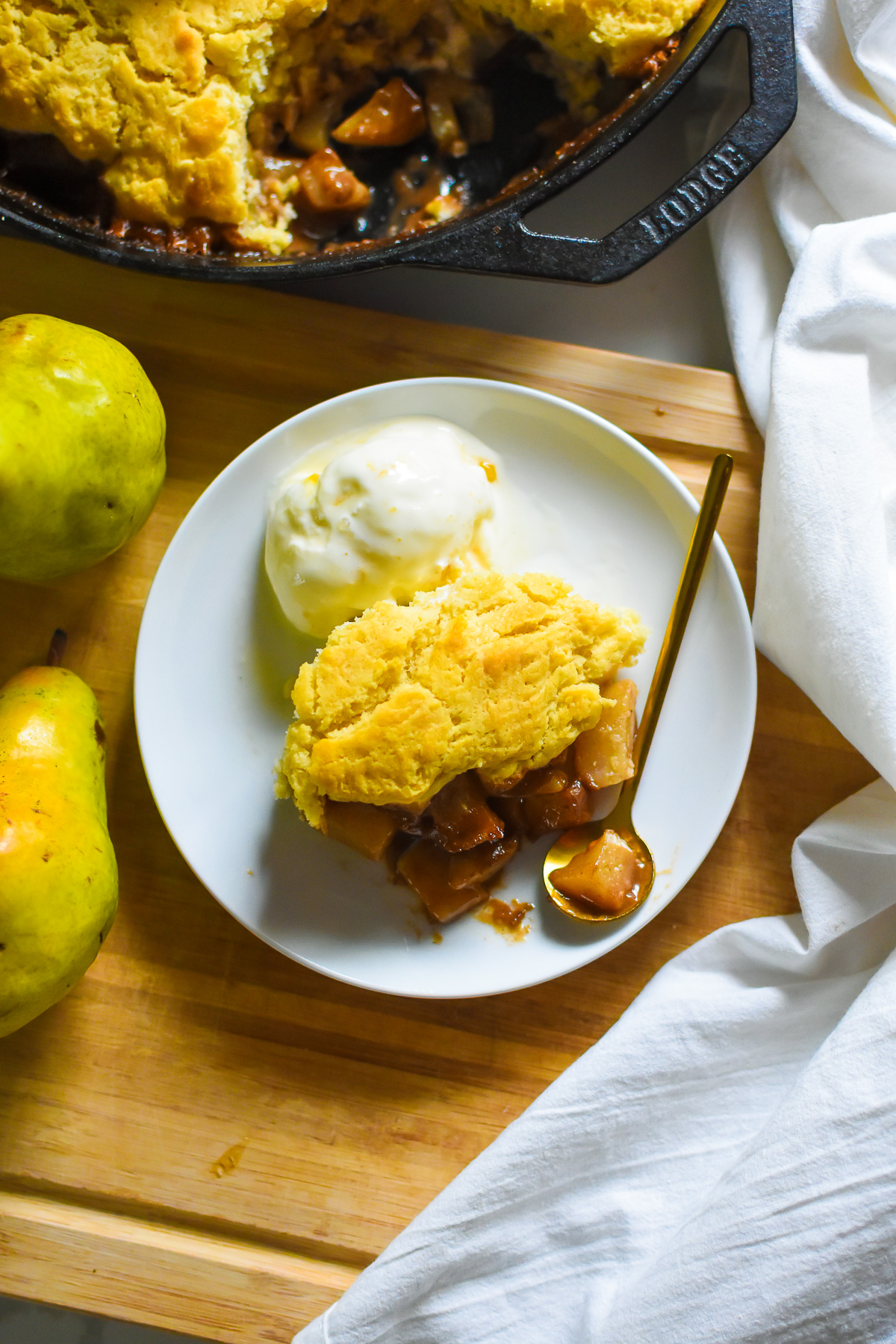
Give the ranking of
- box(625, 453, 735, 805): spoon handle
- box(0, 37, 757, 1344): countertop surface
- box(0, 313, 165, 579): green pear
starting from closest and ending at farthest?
1. box(0, 313, 165, 579): green pear
2. box(625, 453, 735, 805): spoon handle
3. box(0, 37, 757, 1344): countertop surface

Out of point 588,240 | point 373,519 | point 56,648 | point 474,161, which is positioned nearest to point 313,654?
point 373,519

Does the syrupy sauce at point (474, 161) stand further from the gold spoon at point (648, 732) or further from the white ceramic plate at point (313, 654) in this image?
the gold spoon at point (648, 732)

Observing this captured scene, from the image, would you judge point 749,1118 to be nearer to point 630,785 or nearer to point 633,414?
point 630,785

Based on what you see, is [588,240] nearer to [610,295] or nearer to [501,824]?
[610,295]

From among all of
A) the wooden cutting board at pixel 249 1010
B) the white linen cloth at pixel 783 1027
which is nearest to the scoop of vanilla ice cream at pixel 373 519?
the wooden cutting board at pixel 249 1010

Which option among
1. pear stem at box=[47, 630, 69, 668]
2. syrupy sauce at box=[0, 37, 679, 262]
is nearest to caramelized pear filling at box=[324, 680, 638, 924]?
pear stem at box=[47, 630, 69, 668]

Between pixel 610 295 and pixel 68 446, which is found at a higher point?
pixel 610 295

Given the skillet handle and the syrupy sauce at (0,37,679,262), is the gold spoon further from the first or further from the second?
the syrupy sauce at (0,37,679,262)
